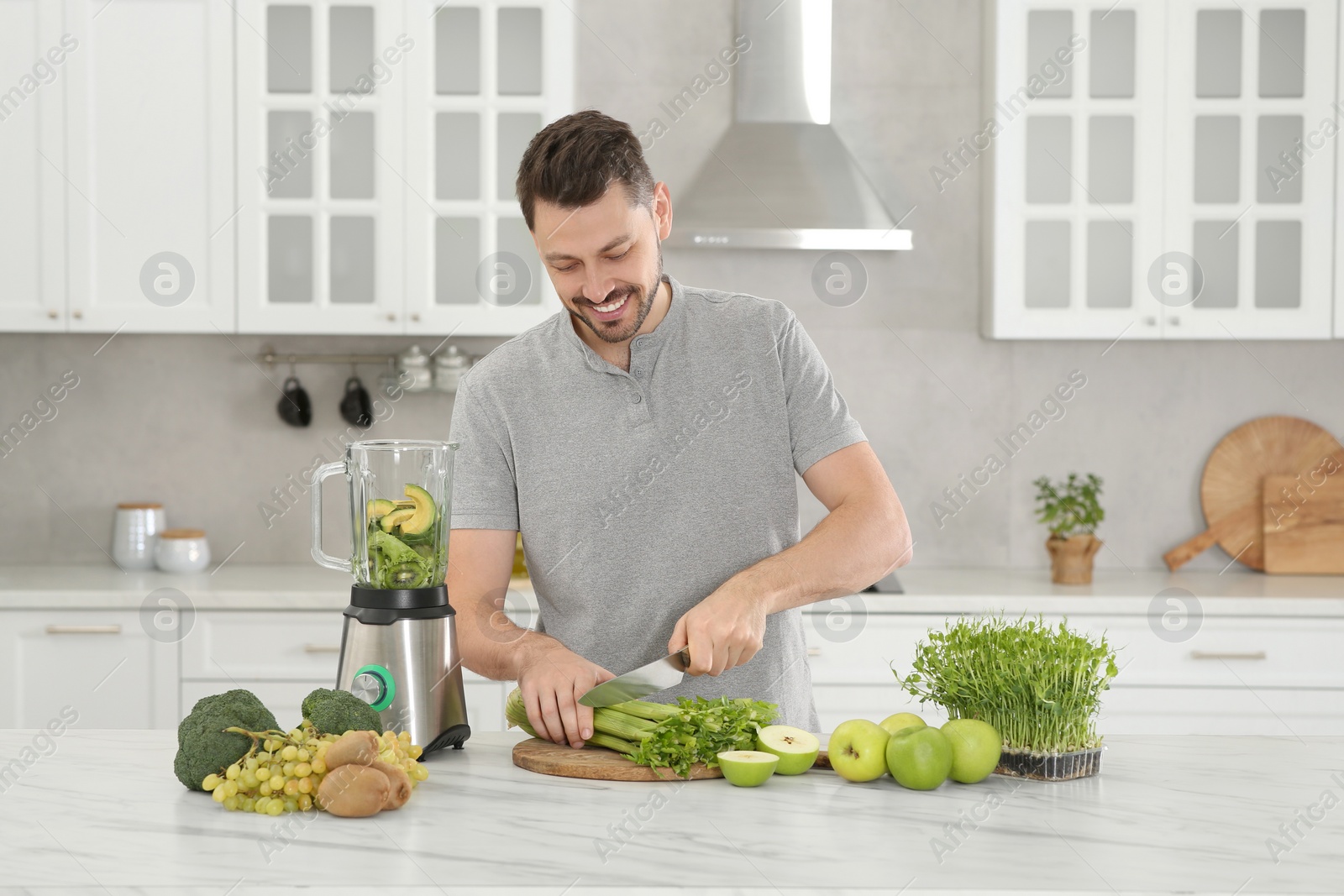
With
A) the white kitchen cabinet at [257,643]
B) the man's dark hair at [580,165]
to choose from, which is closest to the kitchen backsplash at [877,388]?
the white kitchen cabinet at [257,643]

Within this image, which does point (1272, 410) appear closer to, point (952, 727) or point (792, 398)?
point (792, 398)

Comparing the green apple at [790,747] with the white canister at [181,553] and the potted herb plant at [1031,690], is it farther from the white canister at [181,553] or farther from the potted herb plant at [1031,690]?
the white canister at [181,553]

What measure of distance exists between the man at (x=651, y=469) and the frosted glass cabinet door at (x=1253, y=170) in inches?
70.1

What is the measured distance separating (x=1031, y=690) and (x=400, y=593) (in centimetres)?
71

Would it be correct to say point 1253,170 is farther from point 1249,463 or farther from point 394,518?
point 394,518

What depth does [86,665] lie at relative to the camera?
2.80 m

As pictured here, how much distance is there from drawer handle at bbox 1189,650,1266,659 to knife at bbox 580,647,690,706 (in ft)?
6.32

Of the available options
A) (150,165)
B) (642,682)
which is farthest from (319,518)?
(150,165)

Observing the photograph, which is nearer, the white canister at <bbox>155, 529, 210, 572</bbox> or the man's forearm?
the man's forearm

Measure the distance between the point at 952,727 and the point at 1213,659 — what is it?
1.87m

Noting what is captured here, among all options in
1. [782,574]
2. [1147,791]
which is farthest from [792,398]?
[1147,791]

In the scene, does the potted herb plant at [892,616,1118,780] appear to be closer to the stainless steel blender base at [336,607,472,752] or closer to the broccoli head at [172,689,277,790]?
the stainless steel blender base at [336,607,472,752]

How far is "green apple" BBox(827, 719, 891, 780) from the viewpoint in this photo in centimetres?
124

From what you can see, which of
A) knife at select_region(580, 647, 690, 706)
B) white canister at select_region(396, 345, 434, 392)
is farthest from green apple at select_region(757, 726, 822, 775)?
white canister at select_region(396, 345, 434, 392)
